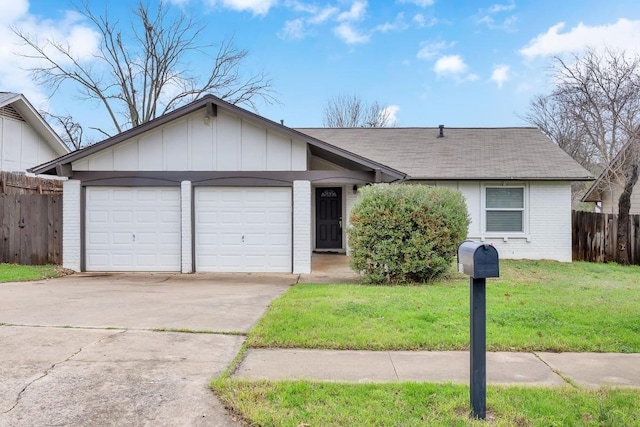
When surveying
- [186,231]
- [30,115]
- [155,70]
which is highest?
[155,70]

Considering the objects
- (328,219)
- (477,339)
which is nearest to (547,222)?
(328,219)

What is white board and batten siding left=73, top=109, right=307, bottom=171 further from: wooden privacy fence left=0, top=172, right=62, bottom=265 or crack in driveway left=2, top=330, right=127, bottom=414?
crack in driveway left=2, top=330, right=127, bottom=414

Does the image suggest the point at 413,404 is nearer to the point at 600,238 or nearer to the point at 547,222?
the point at 547,222

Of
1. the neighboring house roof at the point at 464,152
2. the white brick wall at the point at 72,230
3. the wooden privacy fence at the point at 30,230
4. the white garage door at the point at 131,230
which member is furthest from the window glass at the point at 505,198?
the wooden privacy fence at the point at 30,230

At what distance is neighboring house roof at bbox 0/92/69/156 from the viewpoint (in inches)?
642

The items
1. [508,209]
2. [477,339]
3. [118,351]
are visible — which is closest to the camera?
[477,339]

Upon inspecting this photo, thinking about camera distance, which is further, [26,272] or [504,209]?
[504,209]

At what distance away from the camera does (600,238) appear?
48.1ft

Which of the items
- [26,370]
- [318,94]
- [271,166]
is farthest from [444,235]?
[318,94]

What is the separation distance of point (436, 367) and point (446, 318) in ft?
5.63

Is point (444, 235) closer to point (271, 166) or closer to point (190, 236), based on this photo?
point (271, 166)

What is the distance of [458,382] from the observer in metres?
3.76

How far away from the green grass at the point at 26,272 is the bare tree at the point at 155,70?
17.2m

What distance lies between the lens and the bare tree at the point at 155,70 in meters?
26.7
